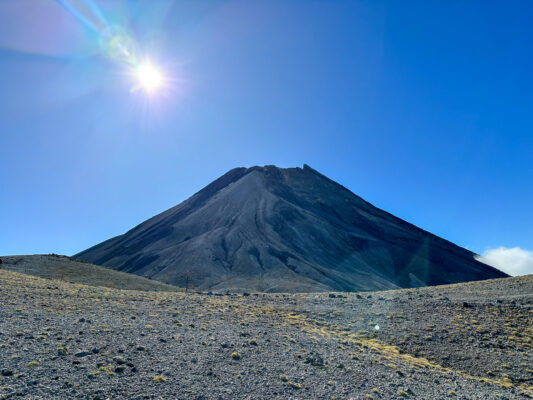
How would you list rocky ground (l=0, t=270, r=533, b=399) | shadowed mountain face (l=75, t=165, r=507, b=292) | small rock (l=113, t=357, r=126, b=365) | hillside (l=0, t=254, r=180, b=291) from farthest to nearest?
shadowed mountain face (l=75, t=165, r=507, b=292) → hillside (l=0, t=254, r=180, b=291) → small rock (l=113, t=357, r=126, b=365) → rocky ground (l=0, t=270, r=533, b=399)

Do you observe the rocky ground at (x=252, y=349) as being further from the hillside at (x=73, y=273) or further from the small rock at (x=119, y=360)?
the hillside at (x=73, y=273)

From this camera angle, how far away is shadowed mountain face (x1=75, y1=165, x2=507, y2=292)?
328 feet

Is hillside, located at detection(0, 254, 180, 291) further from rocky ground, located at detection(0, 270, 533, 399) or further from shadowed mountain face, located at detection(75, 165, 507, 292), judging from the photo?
shadowed mountain face, located at detection(75, 165, 507, 292)

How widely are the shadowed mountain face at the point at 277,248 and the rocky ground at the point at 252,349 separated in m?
53.4

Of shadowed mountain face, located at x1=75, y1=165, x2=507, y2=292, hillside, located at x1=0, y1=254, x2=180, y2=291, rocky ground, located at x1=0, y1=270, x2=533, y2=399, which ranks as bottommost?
rocky ground, located at x1=0, y1=270, x2=533, y2=399

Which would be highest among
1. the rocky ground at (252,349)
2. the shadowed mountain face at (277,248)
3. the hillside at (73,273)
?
the shadowed mountain face at (277,248)

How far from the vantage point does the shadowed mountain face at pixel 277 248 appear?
328 feet

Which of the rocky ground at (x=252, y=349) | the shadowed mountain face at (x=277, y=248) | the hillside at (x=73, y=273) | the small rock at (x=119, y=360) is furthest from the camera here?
the shadowed mountain face at (x=277, y=248)

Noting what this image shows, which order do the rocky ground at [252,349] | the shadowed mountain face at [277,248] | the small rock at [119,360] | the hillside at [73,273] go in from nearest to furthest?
1. the rocky ground at [252,349]
2. the small rock at [119,360]
3. the hillside at [73,273]
4. the shadowed mountain face at [277,248]

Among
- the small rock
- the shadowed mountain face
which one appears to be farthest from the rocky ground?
the shadowed mountain face

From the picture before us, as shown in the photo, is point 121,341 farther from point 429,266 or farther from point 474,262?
point 474,262

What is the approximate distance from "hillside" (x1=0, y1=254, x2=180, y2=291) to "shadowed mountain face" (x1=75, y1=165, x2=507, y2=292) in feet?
92.3

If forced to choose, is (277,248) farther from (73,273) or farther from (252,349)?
(252,349)

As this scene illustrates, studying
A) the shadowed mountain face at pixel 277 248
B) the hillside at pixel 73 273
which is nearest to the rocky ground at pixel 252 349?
the hillside at pixel 73 273
